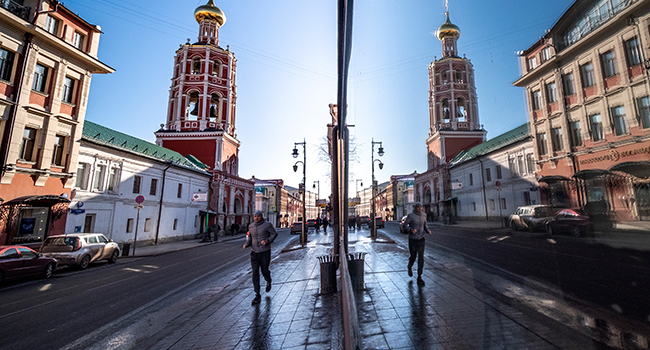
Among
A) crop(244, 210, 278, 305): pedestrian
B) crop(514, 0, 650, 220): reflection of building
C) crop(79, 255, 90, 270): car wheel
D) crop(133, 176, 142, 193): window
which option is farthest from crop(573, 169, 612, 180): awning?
crop(133, 176, 142, 193): window

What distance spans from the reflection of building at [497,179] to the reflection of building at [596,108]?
37.3ft

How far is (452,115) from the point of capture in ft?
141

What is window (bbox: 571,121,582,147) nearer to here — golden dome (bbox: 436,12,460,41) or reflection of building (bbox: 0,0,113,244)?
reflection of building (bbox: 0,0,113,244)

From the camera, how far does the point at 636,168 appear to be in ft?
17.4

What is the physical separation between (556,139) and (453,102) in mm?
39165

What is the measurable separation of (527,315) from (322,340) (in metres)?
2.90

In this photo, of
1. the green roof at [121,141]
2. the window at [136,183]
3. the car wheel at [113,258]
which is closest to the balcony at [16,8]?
the green roof at [121,141]

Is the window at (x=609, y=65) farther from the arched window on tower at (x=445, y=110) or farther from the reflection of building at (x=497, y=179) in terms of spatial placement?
the arched window on tower at (x=445, y=110)

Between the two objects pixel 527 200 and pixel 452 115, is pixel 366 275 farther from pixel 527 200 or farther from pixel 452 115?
pixel 452 115

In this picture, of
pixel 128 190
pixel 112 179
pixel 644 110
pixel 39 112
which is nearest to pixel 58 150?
pixel 39 112

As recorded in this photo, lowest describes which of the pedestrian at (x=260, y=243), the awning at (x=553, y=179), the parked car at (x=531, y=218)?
the pedestrian at (x=260, y=243)

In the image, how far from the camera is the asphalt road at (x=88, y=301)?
14.5ft

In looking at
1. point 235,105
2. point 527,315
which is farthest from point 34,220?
point 235,105

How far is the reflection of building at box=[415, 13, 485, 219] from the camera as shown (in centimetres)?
4223
